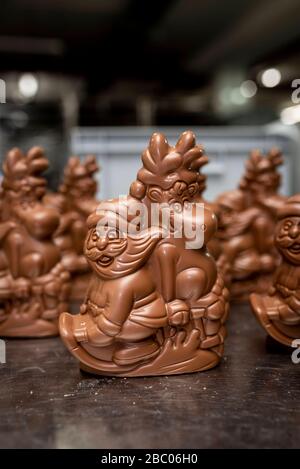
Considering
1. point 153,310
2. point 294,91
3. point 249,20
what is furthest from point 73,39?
point 153,310

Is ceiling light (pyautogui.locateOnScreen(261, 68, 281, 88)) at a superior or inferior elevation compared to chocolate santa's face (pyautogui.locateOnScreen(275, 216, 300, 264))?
superior

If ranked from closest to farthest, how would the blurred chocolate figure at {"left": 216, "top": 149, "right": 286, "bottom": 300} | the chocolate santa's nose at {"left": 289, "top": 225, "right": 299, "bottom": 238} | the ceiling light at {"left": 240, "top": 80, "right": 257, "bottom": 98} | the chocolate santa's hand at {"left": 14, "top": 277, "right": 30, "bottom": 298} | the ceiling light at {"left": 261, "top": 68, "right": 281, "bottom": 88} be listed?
1. the chocolate santa's nose at {"left": 289, "top": 225, "right": 299, "bottom": 238}
2. the chocolate santa's hand at {"left": 14, "top": 277, "right": 30, "bottom": 298}
3. the blurred chocolate figure at {"left": 216, "top": 149, "right": 286, "bottom": 300}
4. the ceiling light at {"left": 261, "top": 68, "right": 281, "bottom": 88}
5. the ceiling light at {"left": 240, "top": 80, "right": 257, "bottom": 98}

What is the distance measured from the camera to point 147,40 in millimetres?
3508

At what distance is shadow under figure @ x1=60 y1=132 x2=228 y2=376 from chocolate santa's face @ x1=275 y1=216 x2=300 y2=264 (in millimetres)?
246

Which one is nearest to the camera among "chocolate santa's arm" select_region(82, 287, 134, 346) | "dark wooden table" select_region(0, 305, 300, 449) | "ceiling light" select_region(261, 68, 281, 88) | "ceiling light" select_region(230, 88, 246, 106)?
"dark wooden table" select_region(0, 305, 300, 449)

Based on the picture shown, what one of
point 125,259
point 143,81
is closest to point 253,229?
point 125,259

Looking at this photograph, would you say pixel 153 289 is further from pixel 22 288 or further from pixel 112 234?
pixel 22 288

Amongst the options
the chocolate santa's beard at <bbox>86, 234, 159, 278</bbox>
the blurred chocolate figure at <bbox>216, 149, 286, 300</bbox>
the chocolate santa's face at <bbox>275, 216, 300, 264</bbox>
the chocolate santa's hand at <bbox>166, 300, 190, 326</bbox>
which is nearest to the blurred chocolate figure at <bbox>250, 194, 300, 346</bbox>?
the chocolate santa's face at <bbox>275, 216, 300, 264</bbox>

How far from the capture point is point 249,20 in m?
3.21

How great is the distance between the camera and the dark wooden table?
1.14m

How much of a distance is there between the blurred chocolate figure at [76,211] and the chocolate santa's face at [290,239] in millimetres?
1083

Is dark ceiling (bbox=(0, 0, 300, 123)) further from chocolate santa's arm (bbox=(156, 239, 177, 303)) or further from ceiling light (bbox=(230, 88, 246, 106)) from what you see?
chocolate santa's arm (bbox=(156, 239, 177, 303))

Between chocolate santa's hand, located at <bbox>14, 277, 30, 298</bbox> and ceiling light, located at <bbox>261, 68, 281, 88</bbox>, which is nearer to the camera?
chocolate santa's hand, located at <bbox>14, 277, 30, 298</bbox>

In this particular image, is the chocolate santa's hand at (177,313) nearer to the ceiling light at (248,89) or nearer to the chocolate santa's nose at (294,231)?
the chocolate santa's nose at (294,231)
